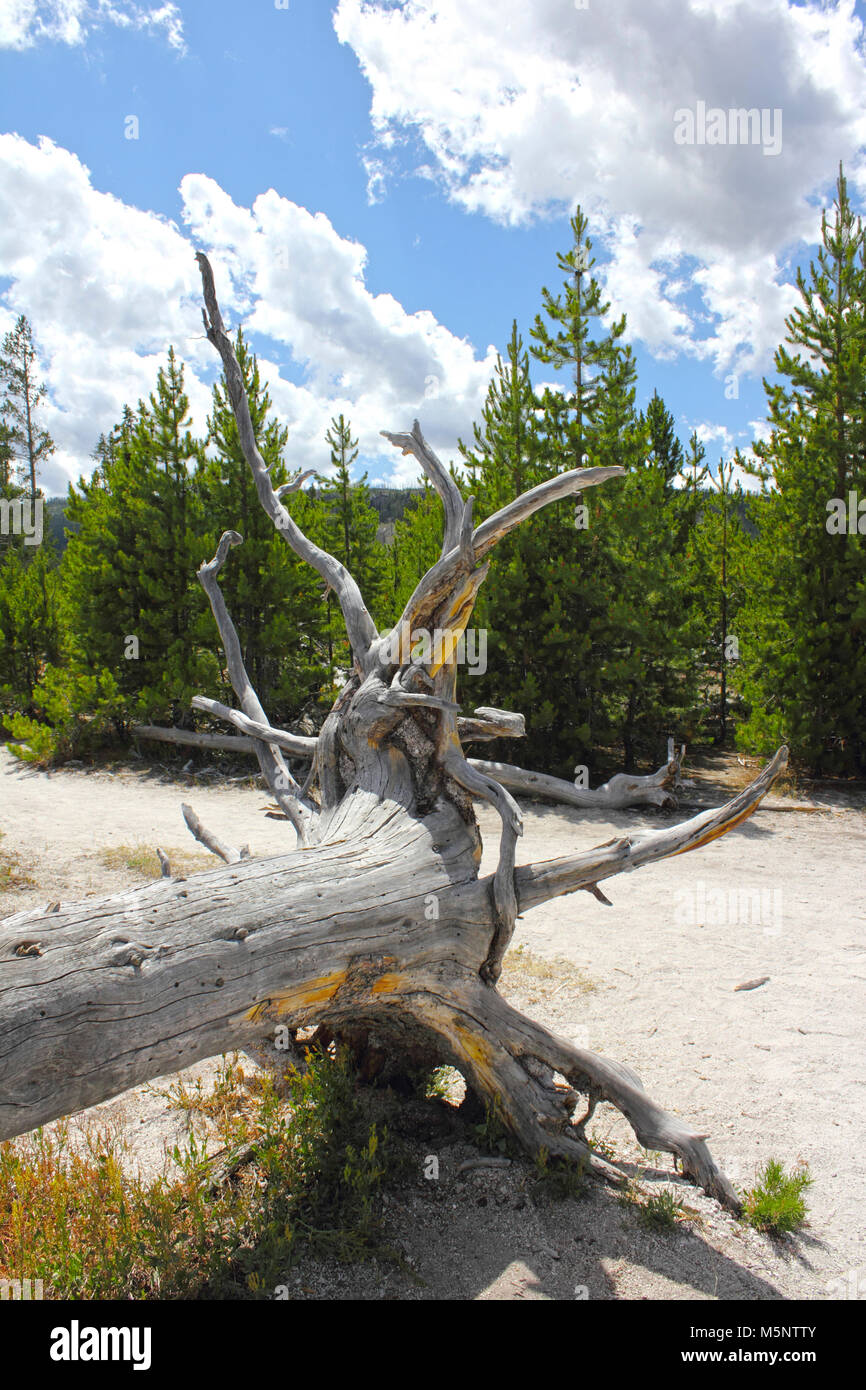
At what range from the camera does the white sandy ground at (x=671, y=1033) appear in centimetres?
295

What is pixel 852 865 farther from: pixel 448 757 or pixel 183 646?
pixel 183 646

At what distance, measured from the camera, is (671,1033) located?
4984 millimetres

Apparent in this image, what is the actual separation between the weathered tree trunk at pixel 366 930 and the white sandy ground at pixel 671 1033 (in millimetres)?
376

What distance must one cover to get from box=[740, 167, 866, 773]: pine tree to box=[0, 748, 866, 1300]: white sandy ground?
1611mm

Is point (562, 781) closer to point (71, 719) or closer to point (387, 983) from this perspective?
point (387, 983)

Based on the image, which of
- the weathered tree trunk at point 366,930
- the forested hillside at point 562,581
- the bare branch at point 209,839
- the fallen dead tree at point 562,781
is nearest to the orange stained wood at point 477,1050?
the weathered tree trunk at point 366,930

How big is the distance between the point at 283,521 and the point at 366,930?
2.98 m

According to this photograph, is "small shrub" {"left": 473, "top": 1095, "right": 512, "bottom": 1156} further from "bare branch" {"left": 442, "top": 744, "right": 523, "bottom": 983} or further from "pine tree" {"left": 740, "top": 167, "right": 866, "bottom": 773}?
"pine tree" {"left": 740, "top": 167, "right": 866, "bottom": 773}

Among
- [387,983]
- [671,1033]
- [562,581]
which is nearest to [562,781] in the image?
[387,983]

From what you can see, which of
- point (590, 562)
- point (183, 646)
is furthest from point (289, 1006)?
point (183, 646)

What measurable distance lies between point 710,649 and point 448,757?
1291cm

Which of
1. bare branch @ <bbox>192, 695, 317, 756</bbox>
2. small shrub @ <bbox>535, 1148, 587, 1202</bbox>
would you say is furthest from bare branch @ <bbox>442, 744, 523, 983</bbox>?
bare branch @ <bbox>192, 695, 317, 756</bbox>

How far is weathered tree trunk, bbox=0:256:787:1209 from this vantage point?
239cm

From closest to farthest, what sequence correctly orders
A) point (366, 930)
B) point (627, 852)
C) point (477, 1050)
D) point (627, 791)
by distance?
point (366, 930) → point (477, 1050) → point (627, 852) → point (627, 791)
